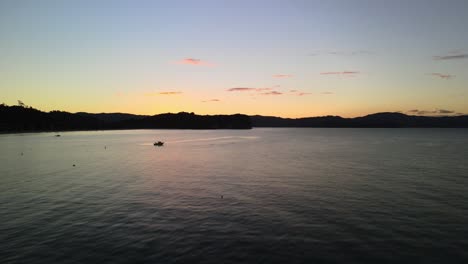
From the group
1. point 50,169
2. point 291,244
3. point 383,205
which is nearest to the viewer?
point 291,244

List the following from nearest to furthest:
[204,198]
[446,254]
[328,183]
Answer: [446,254] → [204,198] → [328,183]

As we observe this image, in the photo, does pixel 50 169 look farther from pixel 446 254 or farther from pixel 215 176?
pixel 446 254

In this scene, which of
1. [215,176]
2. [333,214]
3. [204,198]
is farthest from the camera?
[215,176]

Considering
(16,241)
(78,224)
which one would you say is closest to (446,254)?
(78,224)

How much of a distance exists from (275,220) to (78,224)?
61.8 feet

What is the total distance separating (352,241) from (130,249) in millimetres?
17340

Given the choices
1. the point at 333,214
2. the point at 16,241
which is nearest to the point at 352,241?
the point at 333,214

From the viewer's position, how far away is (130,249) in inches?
912

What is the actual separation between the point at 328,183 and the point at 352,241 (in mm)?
26481

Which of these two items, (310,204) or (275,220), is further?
(310,204)

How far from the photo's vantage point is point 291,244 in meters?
24.2

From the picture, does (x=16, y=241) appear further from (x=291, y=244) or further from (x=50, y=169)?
(x=50, y=169)

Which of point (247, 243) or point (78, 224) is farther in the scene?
point (78, 224)

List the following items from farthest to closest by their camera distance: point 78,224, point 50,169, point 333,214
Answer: point 50,169, point 333,214, point 78,224
